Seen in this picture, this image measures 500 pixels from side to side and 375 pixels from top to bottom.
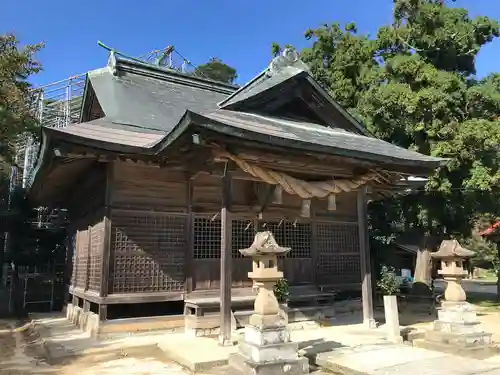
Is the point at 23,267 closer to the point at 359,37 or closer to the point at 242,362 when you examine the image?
the point at 242,362

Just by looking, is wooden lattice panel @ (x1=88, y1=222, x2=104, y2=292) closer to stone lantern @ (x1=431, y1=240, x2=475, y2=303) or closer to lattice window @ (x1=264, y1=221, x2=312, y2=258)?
lattice window @ (x1=264, y1=221, x2=312, y2=258)

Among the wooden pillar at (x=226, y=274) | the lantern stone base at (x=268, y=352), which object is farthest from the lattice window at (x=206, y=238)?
the lantern stone base at (x=268, y=352)

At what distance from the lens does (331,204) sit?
9766 millimetres

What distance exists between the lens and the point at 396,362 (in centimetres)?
629

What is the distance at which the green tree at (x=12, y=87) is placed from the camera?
11711mm

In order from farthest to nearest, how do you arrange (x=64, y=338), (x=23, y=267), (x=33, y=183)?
(x=23, y=267) → (x=33, y=183) → (x=64, y=338)

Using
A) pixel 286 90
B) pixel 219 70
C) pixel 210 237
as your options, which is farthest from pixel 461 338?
pixel 219 70

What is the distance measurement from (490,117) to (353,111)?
5017 millimetres

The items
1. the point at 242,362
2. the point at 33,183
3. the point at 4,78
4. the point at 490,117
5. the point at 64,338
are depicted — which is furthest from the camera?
the point at 490,117

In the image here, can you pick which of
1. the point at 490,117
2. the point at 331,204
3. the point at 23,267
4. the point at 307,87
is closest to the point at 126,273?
the point at 331,204

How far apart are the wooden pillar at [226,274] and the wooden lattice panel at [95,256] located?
2850mm

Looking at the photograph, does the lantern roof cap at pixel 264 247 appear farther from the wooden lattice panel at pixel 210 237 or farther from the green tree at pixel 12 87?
the green tree at pixel 12 87

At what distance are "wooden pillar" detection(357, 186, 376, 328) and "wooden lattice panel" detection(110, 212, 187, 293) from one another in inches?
160

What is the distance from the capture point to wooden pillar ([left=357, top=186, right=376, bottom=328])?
9.10 metres
